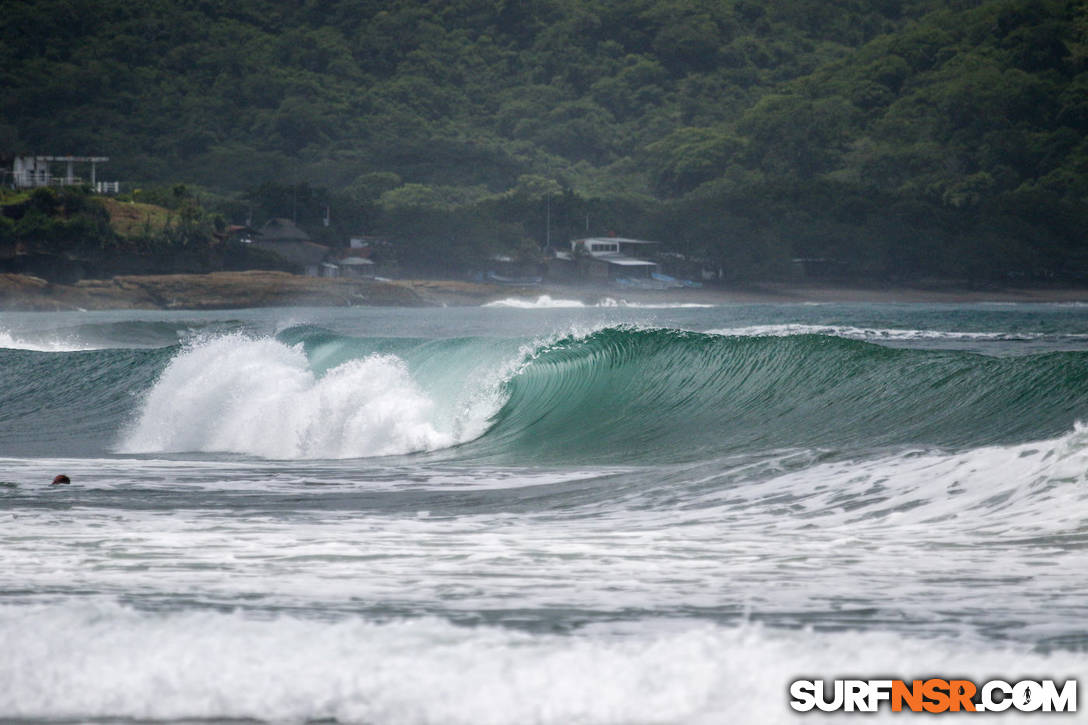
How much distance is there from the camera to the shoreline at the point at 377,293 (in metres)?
93.9

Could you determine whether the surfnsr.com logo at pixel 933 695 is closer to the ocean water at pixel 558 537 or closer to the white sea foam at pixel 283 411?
the ocean water at pixel 558 537

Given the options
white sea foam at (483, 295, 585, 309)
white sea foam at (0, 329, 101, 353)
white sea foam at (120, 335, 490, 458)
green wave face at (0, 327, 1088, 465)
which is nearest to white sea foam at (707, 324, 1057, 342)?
green wave face at (0, 327, 1088, 465)

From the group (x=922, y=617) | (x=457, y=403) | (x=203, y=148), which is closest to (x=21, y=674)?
(x=922, y=617)

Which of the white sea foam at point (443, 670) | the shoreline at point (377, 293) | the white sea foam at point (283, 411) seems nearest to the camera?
the white sea foam at point (443, 670)

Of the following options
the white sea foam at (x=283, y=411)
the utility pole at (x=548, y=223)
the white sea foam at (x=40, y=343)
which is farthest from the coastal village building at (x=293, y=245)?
the white sea foam at (x=283, y=411)

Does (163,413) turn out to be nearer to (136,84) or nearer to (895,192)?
(895,192)

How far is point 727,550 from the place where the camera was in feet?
24.6

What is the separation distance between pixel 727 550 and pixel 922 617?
6.57 feet

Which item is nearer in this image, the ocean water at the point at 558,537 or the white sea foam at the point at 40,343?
the ocean water at the point at 558,537

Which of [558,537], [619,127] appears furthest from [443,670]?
[619,127]

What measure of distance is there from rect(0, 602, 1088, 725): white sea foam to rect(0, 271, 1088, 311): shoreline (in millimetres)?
91897

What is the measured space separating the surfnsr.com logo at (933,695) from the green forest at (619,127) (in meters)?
109

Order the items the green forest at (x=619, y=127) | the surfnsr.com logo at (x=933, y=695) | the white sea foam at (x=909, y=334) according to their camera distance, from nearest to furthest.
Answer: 1. the surfnsr.com logo at (x=933, y=695)
2. the white sea foam at (x=909, y=334)
3. the green forest at (x=619, y=127)

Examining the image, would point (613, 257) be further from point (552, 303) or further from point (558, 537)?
point (558, 537)
